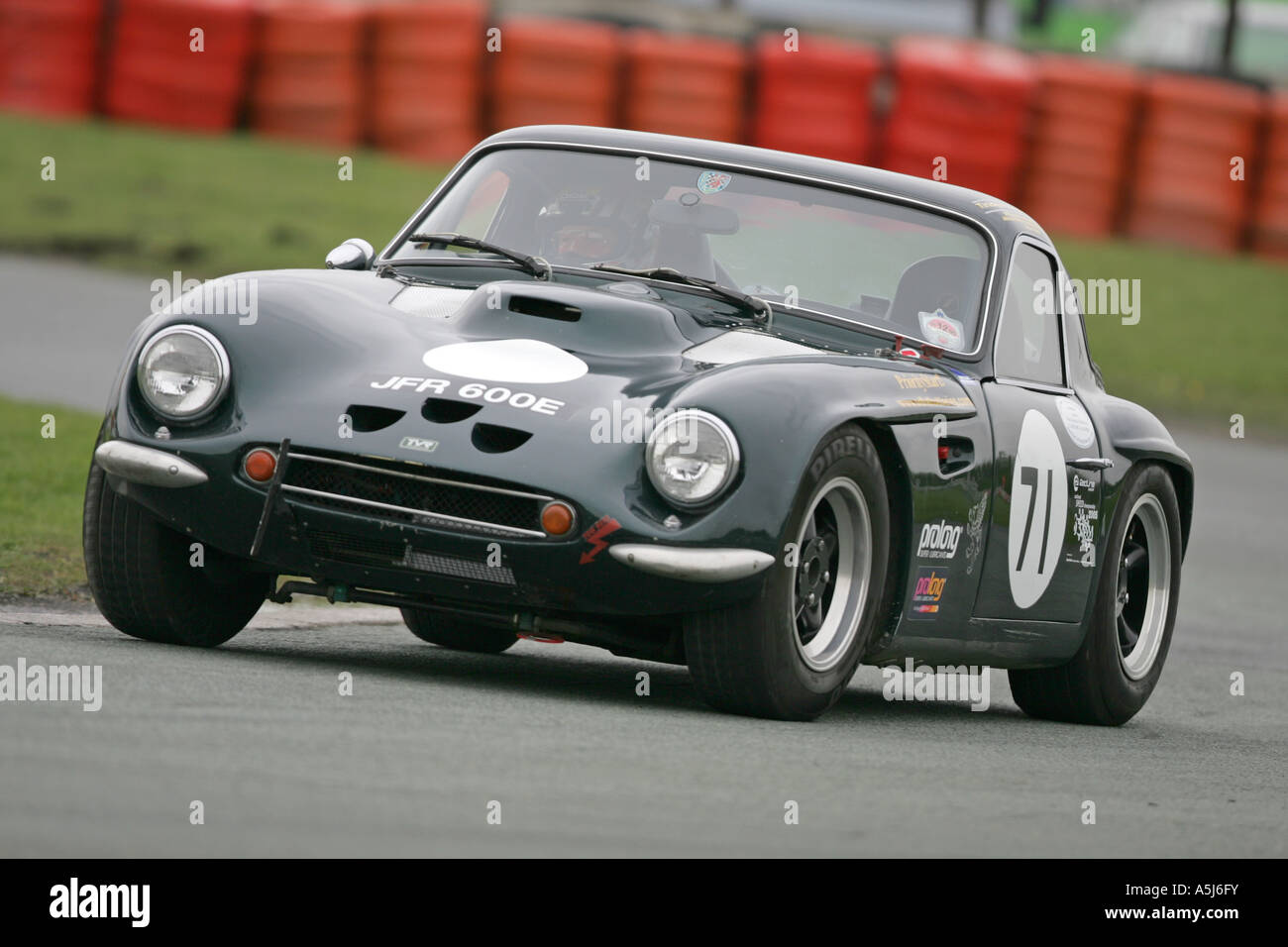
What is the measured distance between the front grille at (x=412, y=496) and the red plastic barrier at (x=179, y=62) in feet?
47.6

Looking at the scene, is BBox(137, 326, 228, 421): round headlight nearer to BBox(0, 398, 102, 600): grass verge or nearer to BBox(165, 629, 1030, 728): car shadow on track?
BBox(165, 629, 1030, 728): car shadow on track

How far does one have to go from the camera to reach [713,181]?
6.98 meters

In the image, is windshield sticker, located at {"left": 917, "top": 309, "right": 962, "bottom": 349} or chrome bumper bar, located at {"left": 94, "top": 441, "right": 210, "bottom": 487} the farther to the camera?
windshield sticker, located at {"left": 917, "top": 309, "right": 962, "bottom": 349}

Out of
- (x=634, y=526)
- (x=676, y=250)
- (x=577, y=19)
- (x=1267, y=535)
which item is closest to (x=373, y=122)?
(x=577, y=19)

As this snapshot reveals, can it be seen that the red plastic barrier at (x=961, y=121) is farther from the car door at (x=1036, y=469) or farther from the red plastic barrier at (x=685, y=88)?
the car door at (x=1036, y=469)

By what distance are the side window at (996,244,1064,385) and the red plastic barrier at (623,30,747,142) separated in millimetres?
12626

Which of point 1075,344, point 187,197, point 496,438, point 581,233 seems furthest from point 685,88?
point 496,438

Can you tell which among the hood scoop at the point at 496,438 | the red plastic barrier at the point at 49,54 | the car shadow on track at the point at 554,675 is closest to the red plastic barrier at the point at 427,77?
the red plastic barrier at the point at 49,54

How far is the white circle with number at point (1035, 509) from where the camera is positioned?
680cm

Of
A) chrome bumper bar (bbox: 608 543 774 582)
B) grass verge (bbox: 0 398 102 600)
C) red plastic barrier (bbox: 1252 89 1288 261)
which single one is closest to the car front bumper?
chrome bumper bar (bbox: 608 543 774 582)

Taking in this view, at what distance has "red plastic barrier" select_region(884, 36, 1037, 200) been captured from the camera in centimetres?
2022

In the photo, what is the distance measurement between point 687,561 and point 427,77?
1546 cm
